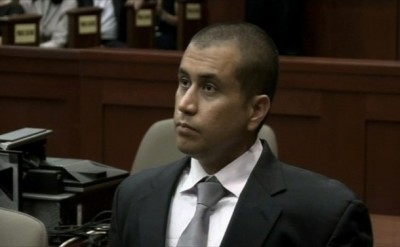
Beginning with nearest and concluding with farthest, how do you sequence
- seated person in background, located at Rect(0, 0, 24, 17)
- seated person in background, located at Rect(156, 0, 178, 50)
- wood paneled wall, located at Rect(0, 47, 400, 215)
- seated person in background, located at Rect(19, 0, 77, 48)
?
1. wood paneled wall, located at Rect(0, 47, 400, 215)
2. seated person in background, located at Rect(0, 0, 24, 17)
3. seated person in background, located at Rect(19, 0, 77, 48)
4. seated person in background, located at Rect(156, 0, 178, 50)

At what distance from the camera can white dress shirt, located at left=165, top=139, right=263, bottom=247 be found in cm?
219

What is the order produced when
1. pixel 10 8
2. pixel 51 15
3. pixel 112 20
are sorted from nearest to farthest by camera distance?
pixel 10 8
pixel 51 15
pixel 112 20

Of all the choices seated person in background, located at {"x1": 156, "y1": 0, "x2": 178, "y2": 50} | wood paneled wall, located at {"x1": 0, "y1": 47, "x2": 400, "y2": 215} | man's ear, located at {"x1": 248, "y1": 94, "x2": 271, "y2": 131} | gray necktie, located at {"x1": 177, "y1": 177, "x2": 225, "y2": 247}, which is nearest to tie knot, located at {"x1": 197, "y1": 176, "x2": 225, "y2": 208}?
gray necktie, located at {"x1": 177, "y1": 177, "x2": 225, "y2": 247}

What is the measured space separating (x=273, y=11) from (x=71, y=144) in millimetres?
2075

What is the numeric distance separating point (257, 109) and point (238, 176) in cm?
14

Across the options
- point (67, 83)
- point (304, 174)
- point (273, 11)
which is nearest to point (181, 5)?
point (273, 11)

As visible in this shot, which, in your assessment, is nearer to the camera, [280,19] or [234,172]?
[234,172]

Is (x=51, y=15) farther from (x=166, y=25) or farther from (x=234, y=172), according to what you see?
(x=234, y=172)

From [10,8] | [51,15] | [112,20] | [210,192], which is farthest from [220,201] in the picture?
[112,20]

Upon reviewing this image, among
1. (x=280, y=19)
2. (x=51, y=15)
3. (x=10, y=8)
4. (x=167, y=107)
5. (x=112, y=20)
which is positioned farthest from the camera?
(x=112, y=20)

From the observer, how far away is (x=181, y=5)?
744 centimetres

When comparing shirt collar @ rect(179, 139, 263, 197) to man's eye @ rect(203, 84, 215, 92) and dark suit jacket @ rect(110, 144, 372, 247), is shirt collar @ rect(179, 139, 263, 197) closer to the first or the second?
dark suit jacket @ rect(110, 144, 372, 247)

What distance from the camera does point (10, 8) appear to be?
25.1ft

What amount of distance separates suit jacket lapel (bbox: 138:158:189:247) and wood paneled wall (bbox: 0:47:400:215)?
3.05m
